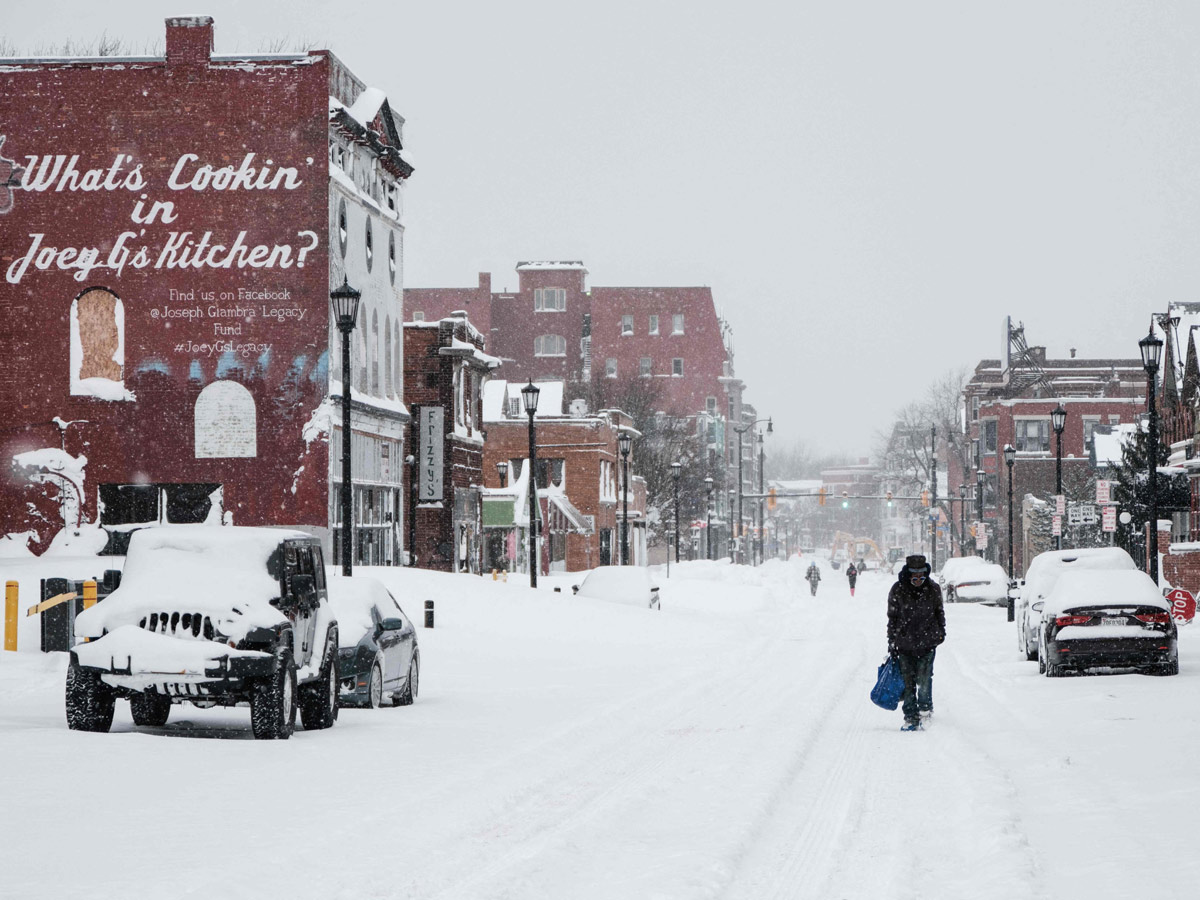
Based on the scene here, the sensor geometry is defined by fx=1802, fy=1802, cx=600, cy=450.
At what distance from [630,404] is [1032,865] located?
96923 mm

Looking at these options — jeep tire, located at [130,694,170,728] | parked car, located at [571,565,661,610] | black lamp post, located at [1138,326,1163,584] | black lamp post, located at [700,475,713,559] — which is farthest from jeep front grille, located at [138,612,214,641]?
black lamp post, located at [700,475,713,559]

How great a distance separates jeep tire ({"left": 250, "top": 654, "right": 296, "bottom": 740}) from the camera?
15.1m

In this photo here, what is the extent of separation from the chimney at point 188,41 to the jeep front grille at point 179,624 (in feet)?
98.2

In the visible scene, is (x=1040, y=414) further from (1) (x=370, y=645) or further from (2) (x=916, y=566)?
(1) (x=370, y=645)

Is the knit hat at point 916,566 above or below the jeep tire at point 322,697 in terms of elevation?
above

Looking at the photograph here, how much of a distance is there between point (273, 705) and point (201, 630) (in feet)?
2.87

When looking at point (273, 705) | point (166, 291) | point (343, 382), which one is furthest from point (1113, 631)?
point (166, 291)

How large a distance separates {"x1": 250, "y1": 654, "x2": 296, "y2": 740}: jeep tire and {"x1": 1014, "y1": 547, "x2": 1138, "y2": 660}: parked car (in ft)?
50.1

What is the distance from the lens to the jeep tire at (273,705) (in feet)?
49.4

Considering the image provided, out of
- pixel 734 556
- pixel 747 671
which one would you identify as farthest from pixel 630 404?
pixel 747 671

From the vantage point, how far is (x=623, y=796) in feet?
38.7

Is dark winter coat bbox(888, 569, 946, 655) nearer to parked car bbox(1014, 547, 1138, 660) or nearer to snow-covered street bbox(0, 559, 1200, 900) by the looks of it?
snow-covered street bbox(0, 559, 1200, 900)

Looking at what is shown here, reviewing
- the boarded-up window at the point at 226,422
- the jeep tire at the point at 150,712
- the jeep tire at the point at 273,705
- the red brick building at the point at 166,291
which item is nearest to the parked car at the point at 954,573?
the red brick building at the point at 166,291

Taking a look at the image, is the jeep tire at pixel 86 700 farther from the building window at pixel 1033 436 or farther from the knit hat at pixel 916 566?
the building window at pixel 1033 436
